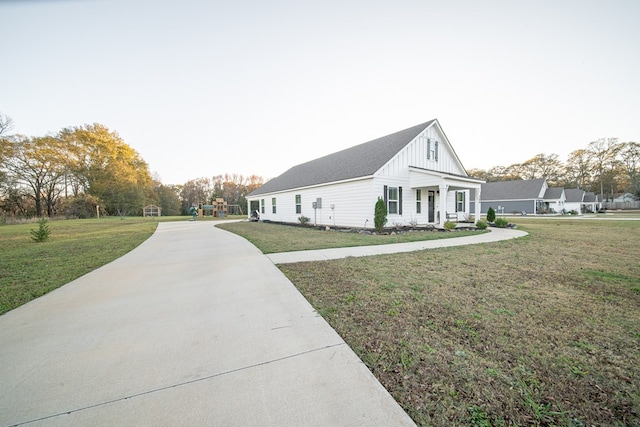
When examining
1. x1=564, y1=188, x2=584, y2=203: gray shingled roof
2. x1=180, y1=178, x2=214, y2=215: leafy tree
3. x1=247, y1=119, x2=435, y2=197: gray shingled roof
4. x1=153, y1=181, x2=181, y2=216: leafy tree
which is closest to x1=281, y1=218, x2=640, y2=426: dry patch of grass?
x1=247, y1=119, x2=435, y2=197: gray shingled roof

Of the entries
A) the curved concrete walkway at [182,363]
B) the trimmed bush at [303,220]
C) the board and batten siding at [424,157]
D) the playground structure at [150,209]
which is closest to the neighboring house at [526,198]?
the board and batten siding at [424,157]

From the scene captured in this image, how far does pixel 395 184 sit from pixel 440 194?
2.30m

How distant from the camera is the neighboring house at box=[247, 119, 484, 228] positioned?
12117 millimetres

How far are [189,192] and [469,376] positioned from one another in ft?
194

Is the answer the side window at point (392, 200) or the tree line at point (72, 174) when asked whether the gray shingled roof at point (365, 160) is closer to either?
the side window at point (392, 200)

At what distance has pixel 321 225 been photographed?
1459 cm

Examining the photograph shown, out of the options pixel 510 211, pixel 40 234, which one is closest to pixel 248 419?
pixel 40 234

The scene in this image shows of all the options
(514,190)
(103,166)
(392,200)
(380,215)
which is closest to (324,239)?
(380,215)

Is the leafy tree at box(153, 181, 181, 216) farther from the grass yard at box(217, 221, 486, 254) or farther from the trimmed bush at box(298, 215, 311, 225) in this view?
the grass yard at box(217, 221, 486, 254)

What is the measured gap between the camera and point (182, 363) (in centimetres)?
204

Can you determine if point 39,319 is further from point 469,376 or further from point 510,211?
point 510,211

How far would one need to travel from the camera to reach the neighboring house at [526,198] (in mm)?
34219

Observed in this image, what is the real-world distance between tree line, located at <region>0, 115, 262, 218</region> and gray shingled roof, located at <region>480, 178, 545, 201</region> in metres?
56.5

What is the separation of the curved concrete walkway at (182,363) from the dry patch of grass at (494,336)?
35 cm
